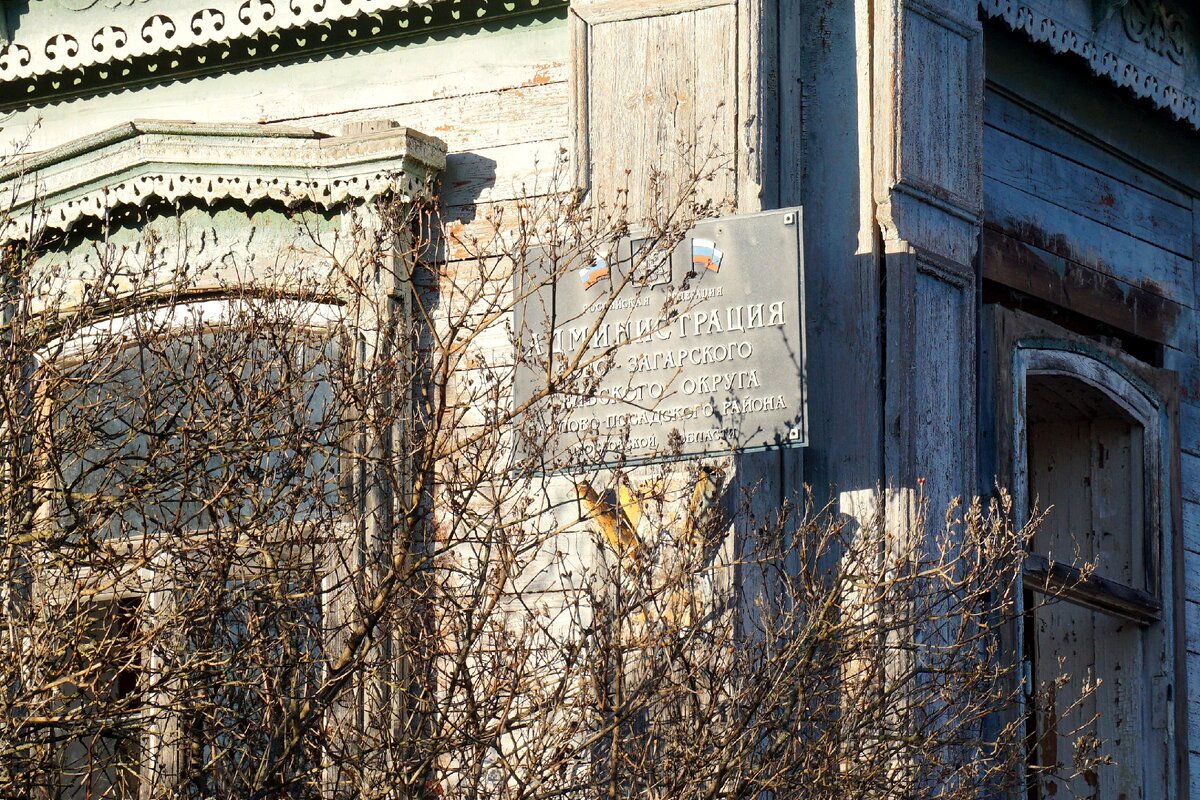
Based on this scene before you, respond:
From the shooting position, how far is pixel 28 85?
840cm

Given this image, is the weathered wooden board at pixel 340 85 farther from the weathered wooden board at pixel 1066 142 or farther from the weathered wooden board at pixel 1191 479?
the weathered wooden board at pixel 1191 479

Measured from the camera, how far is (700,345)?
22.6 feet

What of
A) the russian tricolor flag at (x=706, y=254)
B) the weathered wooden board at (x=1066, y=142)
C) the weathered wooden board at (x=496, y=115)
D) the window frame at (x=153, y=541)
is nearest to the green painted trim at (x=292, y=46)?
the weathered wooden board at (x=496, y=115)

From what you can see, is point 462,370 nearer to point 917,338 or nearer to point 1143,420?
point 917,338

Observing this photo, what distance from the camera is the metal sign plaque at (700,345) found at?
265 inches

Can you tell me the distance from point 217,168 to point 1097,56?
11.6 ft

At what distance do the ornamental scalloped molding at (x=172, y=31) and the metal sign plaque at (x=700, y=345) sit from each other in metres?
1.47

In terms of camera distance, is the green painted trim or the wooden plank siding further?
the wooden plank siding

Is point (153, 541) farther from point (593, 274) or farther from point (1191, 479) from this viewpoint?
point (1191, 479)

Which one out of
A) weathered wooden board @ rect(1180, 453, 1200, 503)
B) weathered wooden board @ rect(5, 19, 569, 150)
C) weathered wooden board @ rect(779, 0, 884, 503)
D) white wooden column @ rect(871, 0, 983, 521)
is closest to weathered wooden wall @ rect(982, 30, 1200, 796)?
weathered wooden board @ rect(1180, 453, 1200, 503)

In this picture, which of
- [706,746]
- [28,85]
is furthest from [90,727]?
[28,85]

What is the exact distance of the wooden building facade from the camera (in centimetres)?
715

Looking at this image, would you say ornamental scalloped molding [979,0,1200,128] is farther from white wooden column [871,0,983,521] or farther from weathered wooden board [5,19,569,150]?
weathered wooden board [5,19,569,150]

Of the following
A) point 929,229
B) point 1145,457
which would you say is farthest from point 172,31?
point 1145,457
